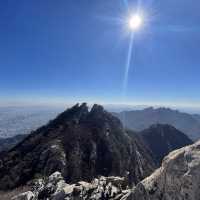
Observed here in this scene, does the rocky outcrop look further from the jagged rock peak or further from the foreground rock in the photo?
the jagged rock peak

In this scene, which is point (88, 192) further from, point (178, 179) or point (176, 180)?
point (178, 179)

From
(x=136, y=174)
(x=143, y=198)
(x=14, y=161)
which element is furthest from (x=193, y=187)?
(x=136, y=174)

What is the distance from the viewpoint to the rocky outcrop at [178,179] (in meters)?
18.8

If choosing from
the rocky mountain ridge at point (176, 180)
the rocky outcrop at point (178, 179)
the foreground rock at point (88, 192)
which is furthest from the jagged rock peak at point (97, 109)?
the rocky outcrop at point (178, 179)

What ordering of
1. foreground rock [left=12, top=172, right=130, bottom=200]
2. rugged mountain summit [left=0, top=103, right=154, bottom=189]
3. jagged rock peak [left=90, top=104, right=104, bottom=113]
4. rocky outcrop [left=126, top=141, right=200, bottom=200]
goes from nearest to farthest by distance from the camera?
rocky outcrop [left=126, top=141, right=200, bottom=200] → foreground rock [left=12, top=172, right=130, bottom=200] → rugged mountain summit [left=0, top=103, right=154, bottom=189] → jagged rock peak [left=90, top=104, right=104, bottom=113]

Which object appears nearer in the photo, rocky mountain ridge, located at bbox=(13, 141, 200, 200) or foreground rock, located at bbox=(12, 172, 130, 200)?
rocky mountain ridge, located at bbox=(13, 141, 200, 200)

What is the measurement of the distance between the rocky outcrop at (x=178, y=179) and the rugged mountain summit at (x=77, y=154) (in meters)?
74.8

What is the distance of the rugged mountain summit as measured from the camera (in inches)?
3775

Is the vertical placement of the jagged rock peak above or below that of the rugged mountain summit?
above

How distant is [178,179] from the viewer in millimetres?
19844

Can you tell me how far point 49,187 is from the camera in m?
42.3

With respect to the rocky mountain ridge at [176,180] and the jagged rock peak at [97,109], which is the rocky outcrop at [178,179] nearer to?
the rocky mountain ridge at [176,180]

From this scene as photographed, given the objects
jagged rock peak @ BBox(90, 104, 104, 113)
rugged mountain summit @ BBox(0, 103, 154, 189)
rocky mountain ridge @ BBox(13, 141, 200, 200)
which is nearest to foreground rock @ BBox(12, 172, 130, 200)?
rocky mountain ridge @ BBox(13, 141, 200, 200)

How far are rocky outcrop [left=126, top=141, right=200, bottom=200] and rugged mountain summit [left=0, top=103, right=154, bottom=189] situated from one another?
74.8 meters
